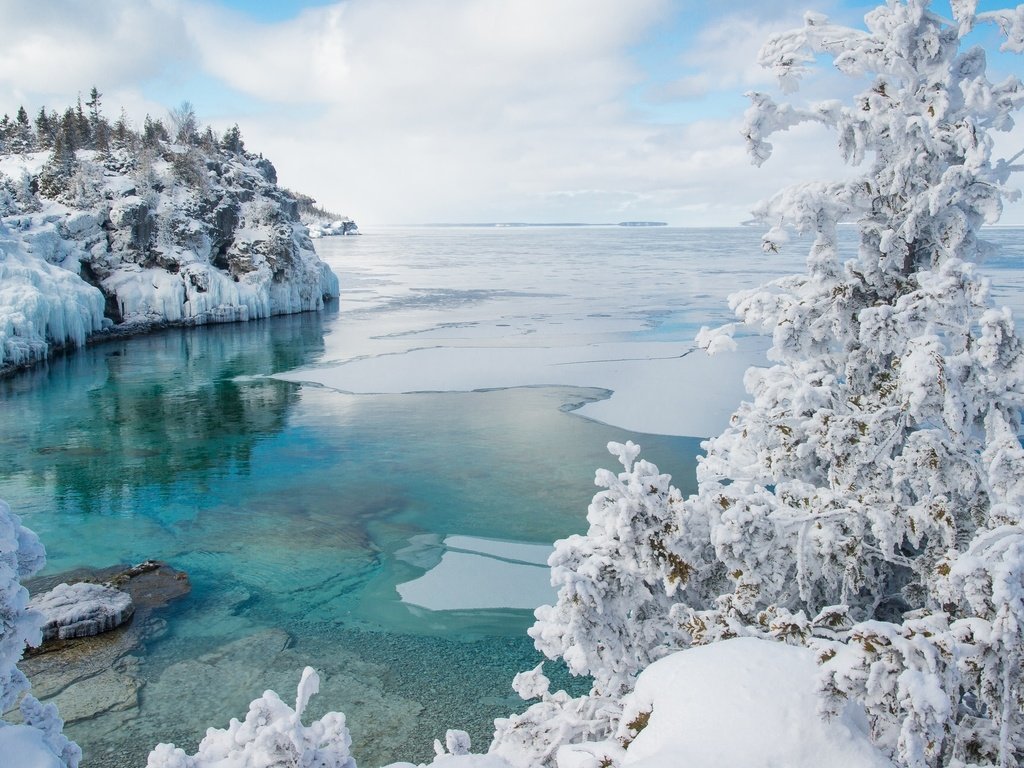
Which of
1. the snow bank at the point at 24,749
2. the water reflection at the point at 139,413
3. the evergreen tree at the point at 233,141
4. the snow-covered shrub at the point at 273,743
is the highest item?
the evergreen tree at the point at 233,141

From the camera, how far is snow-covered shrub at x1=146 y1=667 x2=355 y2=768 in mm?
3848

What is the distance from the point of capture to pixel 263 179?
5088 centimetres

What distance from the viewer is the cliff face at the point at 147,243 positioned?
32.4 m

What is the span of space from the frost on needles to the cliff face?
99.2 feet

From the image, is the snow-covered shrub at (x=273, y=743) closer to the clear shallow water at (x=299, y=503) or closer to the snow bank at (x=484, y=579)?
the clear shallow water at (x=299, y=503)

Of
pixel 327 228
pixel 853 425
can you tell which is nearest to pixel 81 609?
pixel 853 425

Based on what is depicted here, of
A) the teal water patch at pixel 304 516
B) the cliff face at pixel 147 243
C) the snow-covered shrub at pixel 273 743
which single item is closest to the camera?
the snow-covered shrub at pixel 273 743

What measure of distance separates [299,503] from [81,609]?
479 cm

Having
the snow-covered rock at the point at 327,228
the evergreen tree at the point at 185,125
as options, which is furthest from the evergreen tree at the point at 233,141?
the snow-covered rock at the point at 327,228

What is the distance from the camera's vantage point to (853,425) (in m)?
5.62

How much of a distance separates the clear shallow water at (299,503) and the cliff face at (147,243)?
12.6ft

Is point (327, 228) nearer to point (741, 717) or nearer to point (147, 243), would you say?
point (147, 243)

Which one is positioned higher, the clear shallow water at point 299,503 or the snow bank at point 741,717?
the snow bank at point 741,717

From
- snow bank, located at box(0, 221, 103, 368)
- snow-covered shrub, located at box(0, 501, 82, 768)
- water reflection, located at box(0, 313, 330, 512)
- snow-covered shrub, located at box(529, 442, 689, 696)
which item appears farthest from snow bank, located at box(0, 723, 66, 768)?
snow bank, located at box(0, 221, 103, 368)
